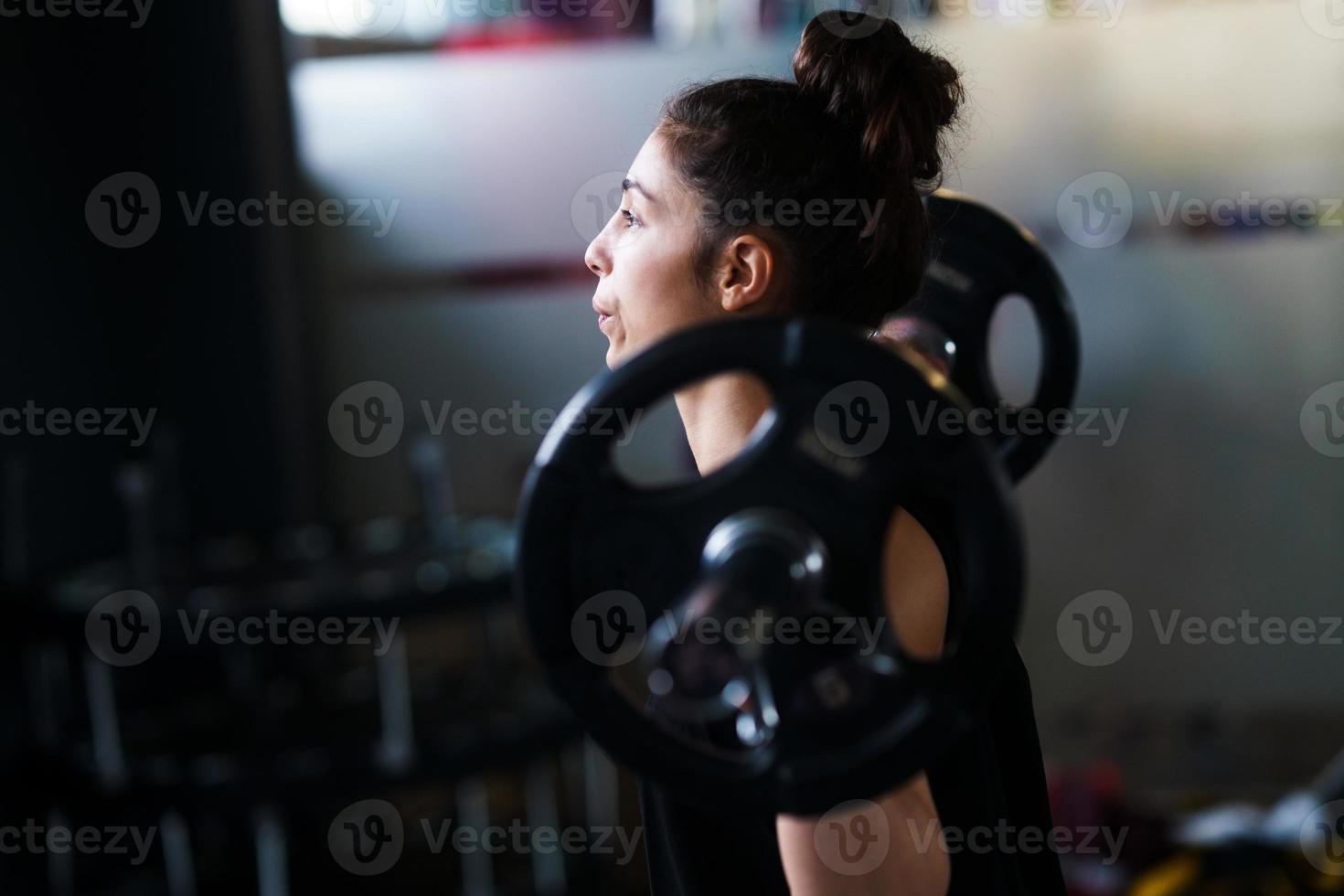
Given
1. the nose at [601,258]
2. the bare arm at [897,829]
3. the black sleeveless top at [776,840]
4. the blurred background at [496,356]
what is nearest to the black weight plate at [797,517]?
the bare arm at [897,829]

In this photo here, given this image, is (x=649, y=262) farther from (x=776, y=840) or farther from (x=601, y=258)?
(x=776, y=840)

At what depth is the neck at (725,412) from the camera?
89cm

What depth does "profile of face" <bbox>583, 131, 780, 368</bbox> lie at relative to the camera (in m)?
0.92

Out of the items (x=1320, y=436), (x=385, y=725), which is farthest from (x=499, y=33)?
(x=1320, y=436)

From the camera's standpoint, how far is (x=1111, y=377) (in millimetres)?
3174

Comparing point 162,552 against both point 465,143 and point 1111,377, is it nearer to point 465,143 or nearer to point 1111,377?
point 465,143

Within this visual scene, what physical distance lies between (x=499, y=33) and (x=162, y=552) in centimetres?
159

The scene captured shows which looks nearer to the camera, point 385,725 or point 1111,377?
point 385,725

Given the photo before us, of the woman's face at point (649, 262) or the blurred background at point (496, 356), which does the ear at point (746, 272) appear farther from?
the blurred background at point (496, 356)

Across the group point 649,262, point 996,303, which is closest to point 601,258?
point 649,262

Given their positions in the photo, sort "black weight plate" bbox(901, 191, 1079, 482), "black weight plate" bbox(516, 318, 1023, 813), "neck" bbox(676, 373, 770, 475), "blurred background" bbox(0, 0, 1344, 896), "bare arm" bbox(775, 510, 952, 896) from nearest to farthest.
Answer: "black weight plate" bbox(516, 318, 1023, 813) → "bare arm" bbox(775, 510, 952, 896) → "neck" bbox(676, 373, 770, 475) → "black weight plate" bbox(901, 191, 1079, 482) → "blurred background" bbox(0, 0, 1344, 896)

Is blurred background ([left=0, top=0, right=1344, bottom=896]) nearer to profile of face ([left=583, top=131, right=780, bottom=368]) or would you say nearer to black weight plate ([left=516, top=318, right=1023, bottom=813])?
profile of face ([left=583, top=131, right=780, bottom=368])

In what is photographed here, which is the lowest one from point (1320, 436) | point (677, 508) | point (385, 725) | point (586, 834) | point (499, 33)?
point (586, 834)

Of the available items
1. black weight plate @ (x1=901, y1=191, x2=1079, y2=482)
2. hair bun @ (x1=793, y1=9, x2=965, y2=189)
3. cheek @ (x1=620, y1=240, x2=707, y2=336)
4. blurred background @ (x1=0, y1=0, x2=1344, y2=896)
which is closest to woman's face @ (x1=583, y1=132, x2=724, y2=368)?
cheek @ (x1=620, y1=240, x2=707, y2=336)
